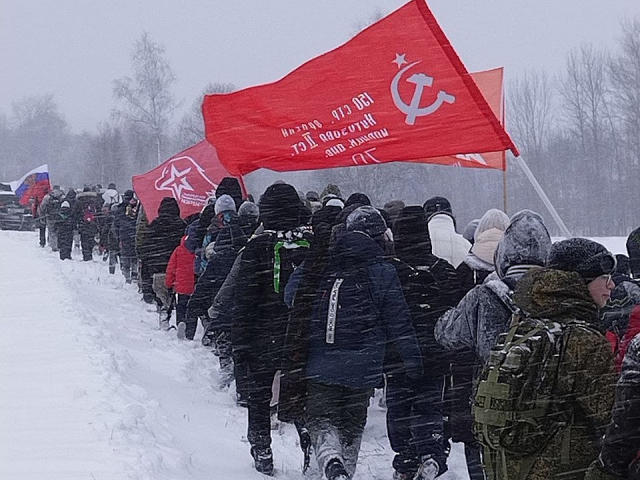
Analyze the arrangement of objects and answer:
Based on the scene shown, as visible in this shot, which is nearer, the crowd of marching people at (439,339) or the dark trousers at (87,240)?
the crowd of marching people at (439,339)

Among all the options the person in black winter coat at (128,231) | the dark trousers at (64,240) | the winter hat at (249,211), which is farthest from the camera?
the dark trousers at (64,240)

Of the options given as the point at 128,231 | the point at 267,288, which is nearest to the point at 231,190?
the point at 267,288

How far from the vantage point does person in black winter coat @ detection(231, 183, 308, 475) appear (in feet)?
21.4

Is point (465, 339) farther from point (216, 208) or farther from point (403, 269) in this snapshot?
point (216, 208)

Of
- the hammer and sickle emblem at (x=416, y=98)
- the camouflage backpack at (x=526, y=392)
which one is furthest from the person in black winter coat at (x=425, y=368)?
the camouflage backpack at (x=526, y=392)

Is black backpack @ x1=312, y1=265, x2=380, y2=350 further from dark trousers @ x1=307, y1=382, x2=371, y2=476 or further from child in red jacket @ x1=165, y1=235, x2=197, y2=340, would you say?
child in red jacket @ x1=165, y1=235, x2=197, y2=340

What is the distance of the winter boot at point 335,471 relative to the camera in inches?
213

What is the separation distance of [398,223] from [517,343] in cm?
306

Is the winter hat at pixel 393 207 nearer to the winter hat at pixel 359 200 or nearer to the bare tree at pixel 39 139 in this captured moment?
the winter hat at pixel 359 200

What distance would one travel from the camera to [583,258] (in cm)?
367

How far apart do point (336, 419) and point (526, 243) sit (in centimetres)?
188

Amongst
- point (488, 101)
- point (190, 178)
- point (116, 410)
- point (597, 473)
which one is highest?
point (488, 101)

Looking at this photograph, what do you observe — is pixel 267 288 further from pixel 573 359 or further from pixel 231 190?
pixel 231 190

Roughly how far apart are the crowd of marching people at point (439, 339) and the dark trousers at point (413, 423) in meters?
0.01
